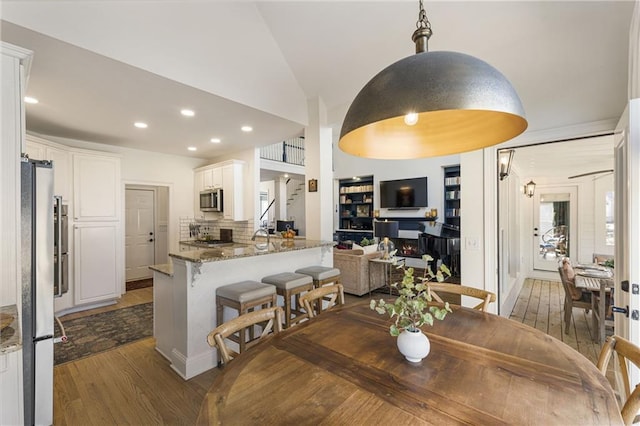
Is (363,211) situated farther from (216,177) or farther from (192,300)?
(192,300)

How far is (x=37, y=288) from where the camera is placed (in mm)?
1846

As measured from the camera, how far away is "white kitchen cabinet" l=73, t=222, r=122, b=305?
164 inches

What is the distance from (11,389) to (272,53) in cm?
357

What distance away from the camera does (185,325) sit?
2.56m

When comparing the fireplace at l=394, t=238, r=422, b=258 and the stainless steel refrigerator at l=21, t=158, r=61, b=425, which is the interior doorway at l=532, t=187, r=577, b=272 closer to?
the fireplace at l=394, t=238, r=422, b=258

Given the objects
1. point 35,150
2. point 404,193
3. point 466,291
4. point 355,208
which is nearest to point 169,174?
point 35,150

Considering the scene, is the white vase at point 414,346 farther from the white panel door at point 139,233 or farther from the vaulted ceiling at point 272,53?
the white panel door at point 139,233

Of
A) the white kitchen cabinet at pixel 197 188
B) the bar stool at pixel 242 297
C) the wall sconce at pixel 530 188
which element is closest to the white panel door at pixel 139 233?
the white kitchen cabinet at pixel 197 188

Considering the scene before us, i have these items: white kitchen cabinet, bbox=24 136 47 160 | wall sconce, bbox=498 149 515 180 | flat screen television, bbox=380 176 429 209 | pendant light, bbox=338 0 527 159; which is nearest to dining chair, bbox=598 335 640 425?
pendant light, bbox=338 0 527 159

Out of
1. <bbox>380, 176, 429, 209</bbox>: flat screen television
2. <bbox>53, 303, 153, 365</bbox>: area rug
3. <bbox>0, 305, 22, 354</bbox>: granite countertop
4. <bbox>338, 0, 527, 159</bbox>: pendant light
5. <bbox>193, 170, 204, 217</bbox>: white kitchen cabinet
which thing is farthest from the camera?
<bbox>380, 176, 429, 209</bbox>: flat screen television

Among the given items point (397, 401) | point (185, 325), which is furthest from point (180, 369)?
point (397, 401)

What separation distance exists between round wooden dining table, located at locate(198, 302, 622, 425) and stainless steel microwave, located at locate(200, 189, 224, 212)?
4231 millimetres

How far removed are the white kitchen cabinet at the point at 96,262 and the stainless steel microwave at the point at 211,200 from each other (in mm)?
1471

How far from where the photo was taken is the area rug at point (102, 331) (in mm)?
2998
